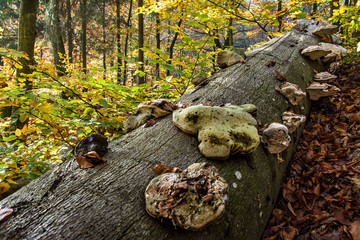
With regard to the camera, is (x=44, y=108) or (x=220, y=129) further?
(x=44, y=108)

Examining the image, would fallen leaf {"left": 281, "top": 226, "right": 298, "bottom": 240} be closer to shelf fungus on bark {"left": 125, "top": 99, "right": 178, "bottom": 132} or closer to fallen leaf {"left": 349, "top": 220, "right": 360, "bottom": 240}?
fallen leaf {"left": 349, "top": 220, "right": 360, "bottom": 240}

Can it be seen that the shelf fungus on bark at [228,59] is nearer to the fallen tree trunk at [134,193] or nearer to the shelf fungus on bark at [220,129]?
the fallen tree trunk at [134,193]

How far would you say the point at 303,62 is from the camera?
10.9 ft

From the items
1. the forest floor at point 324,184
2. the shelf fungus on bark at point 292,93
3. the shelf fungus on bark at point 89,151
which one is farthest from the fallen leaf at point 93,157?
the shelf fungus on bark at point 292,93

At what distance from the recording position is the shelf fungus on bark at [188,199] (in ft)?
3.17

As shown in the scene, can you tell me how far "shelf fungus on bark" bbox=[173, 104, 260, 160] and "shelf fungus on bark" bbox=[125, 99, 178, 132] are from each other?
219 millimetres

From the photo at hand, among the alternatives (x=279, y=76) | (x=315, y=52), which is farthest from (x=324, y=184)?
(x=315, y=52)

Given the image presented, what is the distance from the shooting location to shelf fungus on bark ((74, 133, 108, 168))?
1.33 metres

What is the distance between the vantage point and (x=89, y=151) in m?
1.38

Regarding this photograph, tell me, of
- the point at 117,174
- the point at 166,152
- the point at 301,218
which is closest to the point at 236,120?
the point at 166,152

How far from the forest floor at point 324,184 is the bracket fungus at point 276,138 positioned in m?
0.72

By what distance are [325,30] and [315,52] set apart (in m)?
Answer: 1.44

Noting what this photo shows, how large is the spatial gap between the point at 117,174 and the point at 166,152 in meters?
0.41

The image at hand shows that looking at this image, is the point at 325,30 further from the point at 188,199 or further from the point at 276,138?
the point at 188,199
